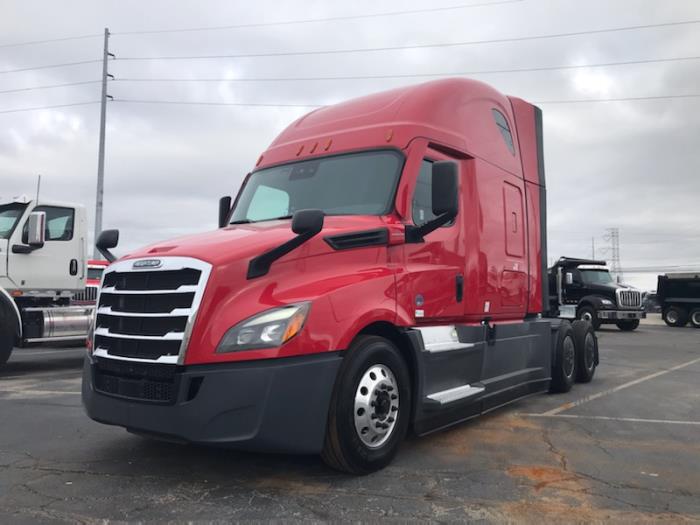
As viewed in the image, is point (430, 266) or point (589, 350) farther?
point (589, 350)

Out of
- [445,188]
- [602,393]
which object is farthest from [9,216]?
[602,393]

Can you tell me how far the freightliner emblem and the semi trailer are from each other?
95.4 ft

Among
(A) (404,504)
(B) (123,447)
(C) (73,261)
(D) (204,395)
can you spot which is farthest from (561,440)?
(C) (73,261)

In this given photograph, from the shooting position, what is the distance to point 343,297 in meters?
4.25

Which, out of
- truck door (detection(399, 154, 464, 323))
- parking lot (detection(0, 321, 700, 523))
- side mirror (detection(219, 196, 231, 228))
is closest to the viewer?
parking lot (detection(0, 321, 700, 523))

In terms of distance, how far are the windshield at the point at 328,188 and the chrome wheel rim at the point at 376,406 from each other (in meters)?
1.34

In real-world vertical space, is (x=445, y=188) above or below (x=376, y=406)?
above

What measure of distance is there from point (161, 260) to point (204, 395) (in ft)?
3.33

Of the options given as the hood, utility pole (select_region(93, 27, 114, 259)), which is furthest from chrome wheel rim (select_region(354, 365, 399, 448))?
utility pole (select_region(93, 27, 114, 259))

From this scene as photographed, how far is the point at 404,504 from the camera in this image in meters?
3.86

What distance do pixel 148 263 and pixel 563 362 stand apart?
19.3 feet

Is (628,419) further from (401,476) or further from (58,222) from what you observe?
(58,222)

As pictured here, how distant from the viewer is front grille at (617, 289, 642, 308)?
23.3m

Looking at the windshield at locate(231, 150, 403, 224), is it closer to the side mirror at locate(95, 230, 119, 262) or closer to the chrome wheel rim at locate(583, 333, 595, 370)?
the side mirror at locate(95, 230, 119, 262)
